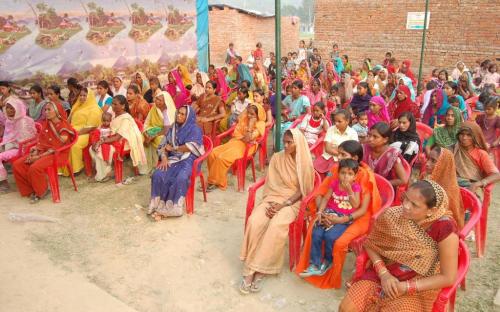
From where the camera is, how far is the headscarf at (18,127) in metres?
5.53

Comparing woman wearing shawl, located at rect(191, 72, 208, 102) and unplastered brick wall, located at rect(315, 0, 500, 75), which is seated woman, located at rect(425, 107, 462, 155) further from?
unplastered brick wall, located at rect(315, 0, 500, 75)

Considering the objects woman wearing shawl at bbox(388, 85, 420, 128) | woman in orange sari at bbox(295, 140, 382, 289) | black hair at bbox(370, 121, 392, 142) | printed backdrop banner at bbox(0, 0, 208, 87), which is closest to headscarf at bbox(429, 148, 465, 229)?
woman in orange sari at bbox(295, 140, 382, 289)

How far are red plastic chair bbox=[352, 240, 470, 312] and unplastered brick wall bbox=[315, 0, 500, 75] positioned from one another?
537 inches

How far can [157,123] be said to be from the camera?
20.0 feet

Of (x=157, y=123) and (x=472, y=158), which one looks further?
(x=157, y=123)

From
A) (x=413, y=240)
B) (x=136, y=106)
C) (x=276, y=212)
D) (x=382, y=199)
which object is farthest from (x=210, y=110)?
(x=413, y=240)

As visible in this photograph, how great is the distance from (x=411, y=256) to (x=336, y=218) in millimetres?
904

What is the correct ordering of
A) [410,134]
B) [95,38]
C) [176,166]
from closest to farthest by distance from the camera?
[410,134]
[176,166]
[95,38]

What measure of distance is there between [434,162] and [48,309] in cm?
319

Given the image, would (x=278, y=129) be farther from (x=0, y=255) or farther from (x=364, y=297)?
(x=0, y=255)

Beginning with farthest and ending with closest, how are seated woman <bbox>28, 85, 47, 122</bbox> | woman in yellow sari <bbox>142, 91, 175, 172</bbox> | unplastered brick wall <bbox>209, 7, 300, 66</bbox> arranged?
unplastered brick wall <bbox>209, 7, 300, 66</bbox>, seated woman <bbox>28, 85, 47, 122</bbox>, woman in yellow sari <bbox>142, 91, 175, 172</bbox>

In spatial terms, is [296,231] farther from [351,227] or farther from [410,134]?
[410,134]

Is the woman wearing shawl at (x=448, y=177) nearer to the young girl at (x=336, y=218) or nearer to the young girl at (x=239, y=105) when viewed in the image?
the young girl at (x=336, y=218)

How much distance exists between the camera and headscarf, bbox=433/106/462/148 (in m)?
4.86
